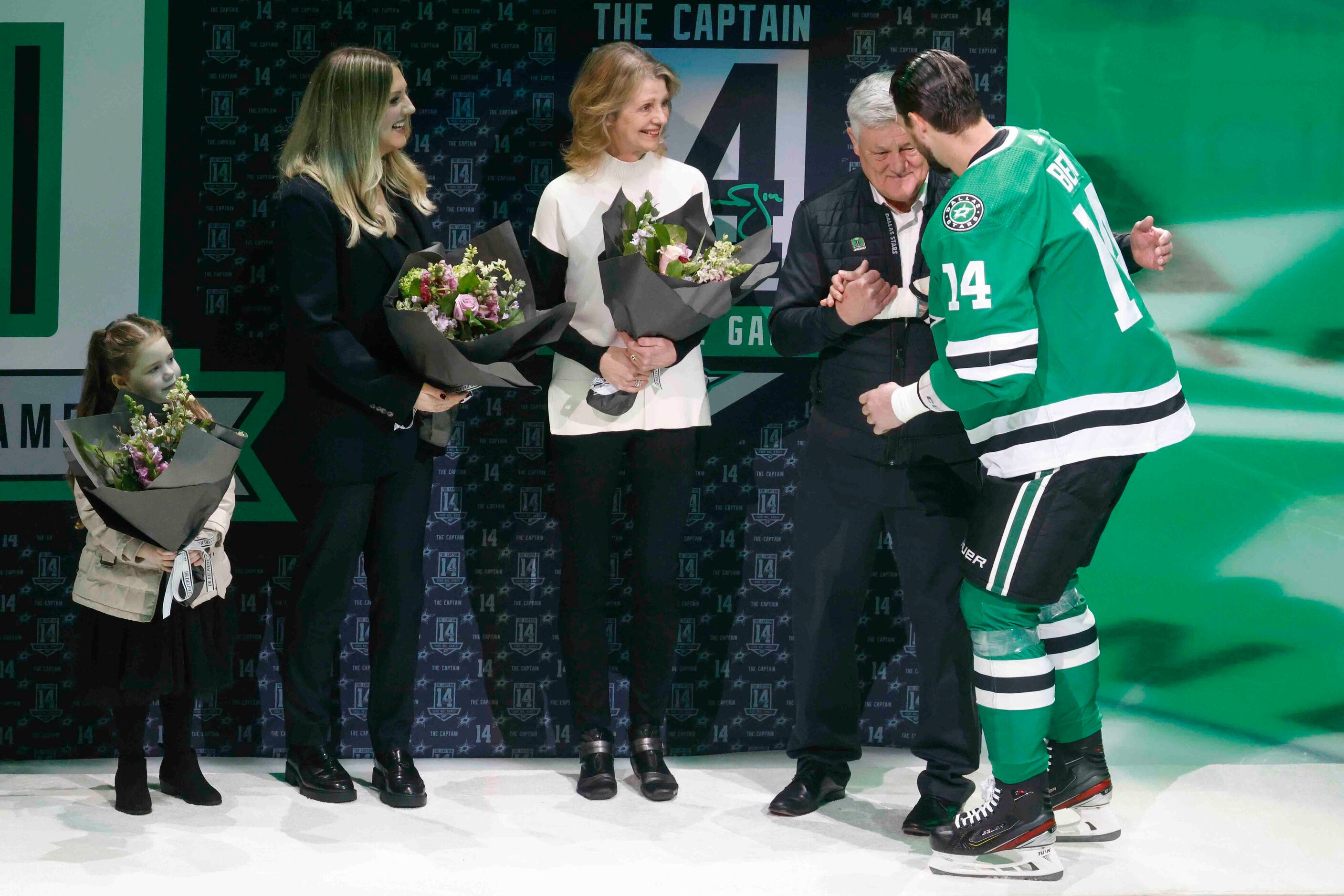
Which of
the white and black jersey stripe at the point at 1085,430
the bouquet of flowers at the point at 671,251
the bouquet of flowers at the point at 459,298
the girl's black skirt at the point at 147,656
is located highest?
the bouquet of flowers at the point at 671,251

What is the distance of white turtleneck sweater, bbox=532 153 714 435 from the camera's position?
11.8 feet

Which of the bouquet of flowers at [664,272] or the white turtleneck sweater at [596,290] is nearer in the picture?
the bouquet of flowers at [664,272]

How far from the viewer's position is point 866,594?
12.0ft

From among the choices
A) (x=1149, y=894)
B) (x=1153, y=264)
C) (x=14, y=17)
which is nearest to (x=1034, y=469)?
(x=1153, y=264)

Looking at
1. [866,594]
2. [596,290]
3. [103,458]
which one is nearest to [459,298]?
[596,290]

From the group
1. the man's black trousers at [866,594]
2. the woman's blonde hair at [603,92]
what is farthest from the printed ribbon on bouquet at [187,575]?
the man's black trousers at [866,594]

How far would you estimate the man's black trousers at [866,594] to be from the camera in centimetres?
344

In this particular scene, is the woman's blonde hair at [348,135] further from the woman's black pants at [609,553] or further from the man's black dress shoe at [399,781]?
the man's black dress shoe at [399,781]

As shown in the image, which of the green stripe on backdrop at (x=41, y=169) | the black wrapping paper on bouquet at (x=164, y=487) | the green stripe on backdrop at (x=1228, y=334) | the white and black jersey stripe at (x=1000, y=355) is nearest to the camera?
the white and black jersey stripe at (x=1000, y=355)

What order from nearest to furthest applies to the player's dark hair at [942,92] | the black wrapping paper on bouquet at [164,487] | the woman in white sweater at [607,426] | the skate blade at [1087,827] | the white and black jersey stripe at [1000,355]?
1. the white and black jersey stripe at [1000,355]
2. the player's dark hair at [942,92]
3. the black wrapping paper on bouquet at [164,487]
4. the skate blade at [1087,827]
5. the woman in white sweater at [607,426]

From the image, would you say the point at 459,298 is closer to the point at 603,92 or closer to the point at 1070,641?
the point at 603,92

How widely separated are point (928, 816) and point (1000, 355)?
48.9 inches

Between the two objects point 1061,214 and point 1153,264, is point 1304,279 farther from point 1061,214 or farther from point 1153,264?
point 1061,214

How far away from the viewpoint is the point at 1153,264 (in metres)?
3.38
